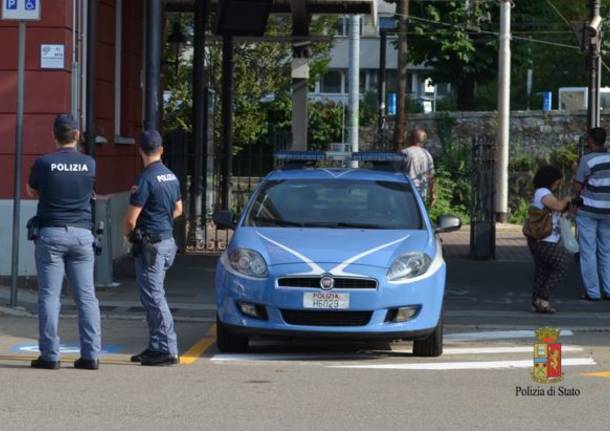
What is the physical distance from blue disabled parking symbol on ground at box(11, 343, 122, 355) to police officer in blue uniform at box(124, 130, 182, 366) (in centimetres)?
92

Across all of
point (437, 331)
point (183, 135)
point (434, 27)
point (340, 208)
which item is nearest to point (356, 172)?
point (340, 208)

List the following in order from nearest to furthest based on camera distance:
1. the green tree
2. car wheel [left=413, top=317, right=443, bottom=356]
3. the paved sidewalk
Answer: car wheel [left=413, top=317, right=443, bottom=356]
the paved sidewalk
the green tree

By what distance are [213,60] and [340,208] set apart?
27902 millimetres

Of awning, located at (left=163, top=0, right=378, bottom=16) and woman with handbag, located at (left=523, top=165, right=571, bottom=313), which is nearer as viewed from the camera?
woman with handbag, located at (left=523, top=165, right=571, bottom=313)

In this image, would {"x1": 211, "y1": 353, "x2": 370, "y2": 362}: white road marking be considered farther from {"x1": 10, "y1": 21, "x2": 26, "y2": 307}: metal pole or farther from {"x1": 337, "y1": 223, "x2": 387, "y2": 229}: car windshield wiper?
{"x1": 10, "y1": 21, "x2": 26, "y2": 307}: metal pole

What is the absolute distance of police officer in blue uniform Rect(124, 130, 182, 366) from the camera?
10.3m

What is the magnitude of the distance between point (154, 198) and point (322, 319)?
159 cm

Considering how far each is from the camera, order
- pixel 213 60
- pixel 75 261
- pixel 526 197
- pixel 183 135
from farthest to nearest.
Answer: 1. pixel 213 60
2. pixel 526 197
3. pixel 183 135
4. pixel 75 261

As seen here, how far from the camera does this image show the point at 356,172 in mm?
12359

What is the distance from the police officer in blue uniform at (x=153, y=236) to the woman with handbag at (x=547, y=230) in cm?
451

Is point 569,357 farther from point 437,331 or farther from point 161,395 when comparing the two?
point 161,395

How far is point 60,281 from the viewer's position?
33.6 ft

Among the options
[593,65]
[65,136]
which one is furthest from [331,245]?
[593,65]

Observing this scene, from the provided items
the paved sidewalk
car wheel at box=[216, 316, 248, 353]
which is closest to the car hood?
car wheel at box=[216, 316, 248, 353]
